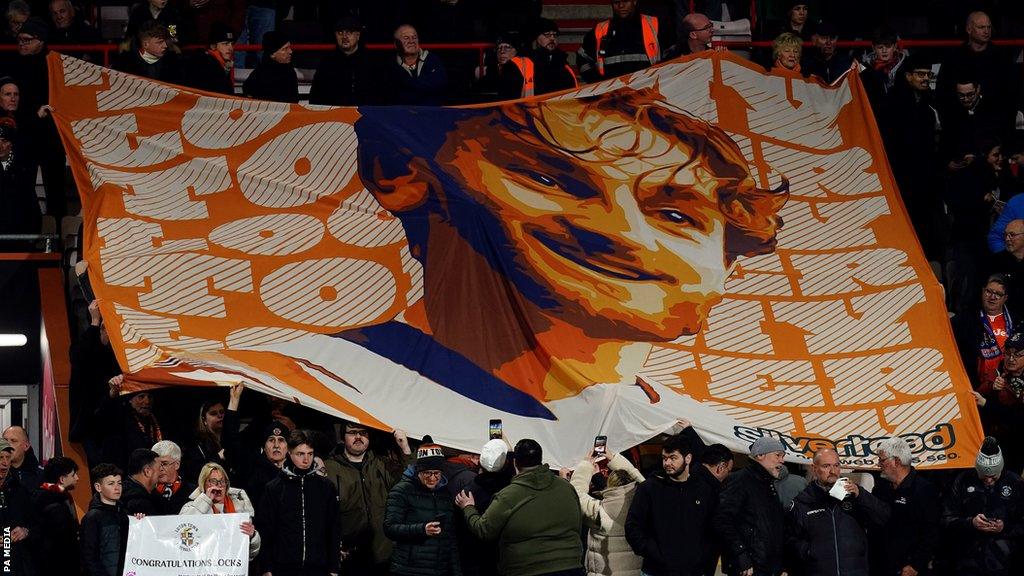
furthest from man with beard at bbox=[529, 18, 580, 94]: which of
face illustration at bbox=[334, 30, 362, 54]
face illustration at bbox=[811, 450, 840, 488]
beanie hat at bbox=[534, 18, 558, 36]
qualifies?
face illustration at bbox=[811, 450, 840, 488]

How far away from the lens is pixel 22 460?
41.7 feet

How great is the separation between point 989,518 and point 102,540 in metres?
5.63

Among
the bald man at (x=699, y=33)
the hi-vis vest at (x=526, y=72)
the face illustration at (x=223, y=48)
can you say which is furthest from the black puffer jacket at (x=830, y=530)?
the face illustration at (x=223, y=48)

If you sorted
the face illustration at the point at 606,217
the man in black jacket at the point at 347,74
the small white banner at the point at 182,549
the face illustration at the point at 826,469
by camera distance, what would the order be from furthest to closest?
the man in black jacket at the point at 347,74 < the face illustration at the point at 606,217 < the face illustration at the point at 826,469 < the small white banner at the point at 182,549

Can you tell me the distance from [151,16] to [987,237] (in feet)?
24.9

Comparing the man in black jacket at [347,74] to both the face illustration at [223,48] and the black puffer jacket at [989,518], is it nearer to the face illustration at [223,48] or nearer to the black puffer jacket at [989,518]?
the face illustration at [223,48]

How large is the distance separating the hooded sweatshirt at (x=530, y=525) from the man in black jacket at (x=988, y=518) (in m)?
2.70

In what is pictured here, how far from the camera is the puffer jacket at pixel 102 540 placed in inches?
441

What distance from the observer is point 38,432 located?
1484cm

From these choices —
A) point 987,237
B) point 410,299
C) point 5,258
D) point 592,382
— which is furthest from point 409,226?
point 987,237

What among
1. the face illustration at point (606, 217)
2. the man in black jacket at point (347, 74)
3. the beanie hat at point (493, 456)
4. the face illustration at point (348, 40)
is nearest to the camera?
the beanie hat at point (493, 456)

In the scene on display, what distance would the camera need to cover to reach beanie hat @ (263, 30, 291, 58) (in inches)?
649

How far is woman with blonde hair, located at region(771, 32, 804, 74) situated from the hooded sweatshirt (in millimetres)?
6101

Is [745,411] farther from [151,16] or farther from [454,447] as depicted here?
[151,16]
